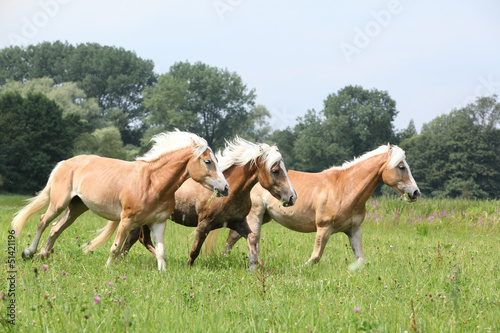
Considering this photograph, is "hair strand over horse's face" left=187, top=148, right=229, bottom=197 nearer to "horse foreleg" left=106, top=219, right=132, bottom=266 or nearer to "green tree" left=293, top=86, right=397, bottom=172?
"horse foreleg" left=106, top=219, right=132, bottom=266

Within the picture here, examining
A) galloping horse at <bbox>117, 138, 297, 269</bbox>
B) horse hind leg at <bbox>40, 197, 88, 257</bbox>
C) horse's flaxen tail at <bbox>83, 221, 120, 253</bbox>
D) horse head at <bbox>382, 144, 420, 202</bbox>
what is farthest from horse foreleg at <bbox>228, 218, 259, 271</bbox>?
horse hind leg at <bbox>40, 197, 88, 257</bbox>

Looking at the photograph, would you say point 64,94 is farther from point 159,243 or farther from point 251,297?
point 251,297

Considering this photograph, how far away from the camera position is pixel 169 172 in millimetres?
7480

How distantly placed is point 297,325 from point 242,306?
728mm

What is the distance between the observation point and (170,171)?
295 inches

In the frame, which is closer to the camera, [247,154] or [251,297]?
[251,297]

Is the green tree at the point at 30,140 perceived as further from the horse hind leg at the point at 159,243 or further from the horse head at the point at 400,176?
the horse head at the point at 400,176

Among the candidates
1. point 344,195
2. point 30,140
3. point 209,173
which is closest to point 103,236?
point 209,173

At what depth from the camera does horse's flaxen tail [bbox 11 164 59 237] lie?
28.3 ft

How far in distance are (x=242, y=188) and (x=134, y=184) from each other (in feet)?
5.38

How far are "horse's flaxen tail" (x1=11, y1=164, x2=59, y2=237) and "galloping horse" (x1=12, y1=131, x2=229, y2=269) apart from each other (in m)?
0.02

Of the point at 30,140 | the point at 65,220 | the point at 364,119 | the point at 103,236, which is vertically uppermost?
the point at 364,119

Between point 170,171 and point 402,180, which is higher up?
point 402,180

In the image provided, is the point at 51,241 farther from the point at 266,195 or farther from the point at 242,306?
the point at 242,306
